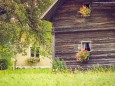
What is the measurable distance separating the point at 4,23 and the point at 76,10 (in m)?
5.72

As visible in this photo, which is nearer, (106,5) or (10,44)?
(106,5)

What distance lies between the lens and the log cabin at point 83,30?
80.0 feet

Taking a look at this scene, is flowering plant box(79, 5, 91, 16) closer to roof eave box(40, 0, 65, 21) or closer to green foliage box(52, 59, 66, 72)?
roof eave box(40, 0, 65, 21)

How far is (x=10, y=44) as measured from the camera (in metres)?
29.9

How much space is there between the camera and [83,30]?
81.8 ft

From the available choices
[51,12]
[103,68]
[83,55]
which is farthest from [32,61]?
[103,68]

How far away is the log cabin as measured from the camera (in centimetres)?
2438

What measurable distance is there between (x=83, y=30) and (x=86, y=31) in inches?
9.0

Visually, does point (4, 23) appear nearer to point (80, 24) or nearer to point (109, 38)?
point (80, 24)

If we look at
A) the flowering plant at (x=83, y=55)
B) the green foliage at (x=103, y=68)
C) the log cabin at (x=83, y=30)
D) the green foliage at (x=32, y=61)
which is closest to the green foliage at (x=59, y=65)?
the log cabin at (x=83, y=30)

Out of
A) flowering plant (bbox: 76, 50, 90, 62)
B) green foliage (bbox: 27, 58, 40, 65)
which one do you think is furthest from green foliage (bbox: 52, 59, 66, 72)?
green foliage (bbox: 27, 58, 40, 65)

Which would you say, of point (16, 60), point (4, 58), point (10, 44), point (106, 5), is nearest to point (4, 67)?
point (4, 58)

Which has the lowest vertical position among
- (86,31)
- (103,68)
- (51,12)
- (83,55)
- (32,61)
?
(32,61)

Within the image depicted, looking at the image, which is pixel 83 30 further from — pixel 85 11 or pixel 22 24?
pixel 22 24
